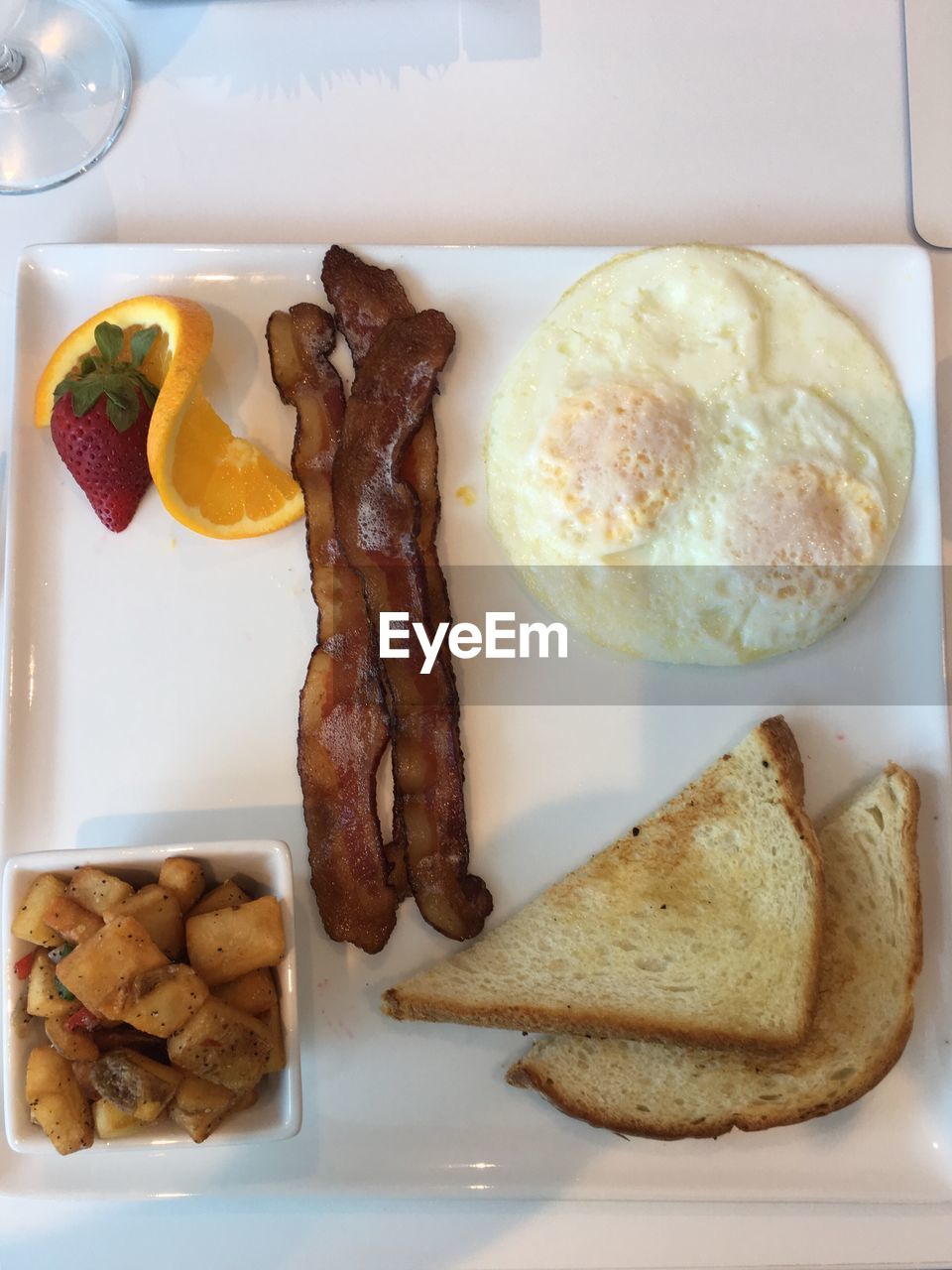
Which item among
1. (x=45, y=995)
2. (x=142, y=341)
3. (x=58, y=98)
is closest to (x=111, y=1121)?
(x=45, y=995)

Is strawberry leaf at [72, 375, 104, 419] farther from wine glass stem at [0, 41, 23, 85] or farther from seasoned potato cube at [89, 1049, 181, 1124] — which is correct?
seasoned potato cube at [89, 1049, 181, 1124]

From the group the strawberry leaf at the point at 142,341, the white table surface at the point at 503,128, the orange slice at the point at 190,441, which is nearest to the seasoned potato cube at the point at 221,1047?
the orange slice at the point at 190,441

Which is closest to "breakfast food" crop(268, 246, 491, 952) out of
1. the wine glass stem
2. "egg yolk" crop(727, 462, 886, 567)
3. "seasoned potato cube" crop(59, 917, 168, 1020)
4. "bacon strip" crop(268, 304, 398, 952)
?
"bacon strip" crop(268, 304, 398, 952)

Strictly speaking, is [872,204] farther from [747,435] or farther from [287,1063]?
[287,1063]

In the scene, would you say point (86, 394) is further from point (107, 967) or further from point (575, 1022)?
point (575, 1022)

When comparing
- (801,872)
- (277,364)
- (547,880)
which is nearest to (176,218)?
(277,364)

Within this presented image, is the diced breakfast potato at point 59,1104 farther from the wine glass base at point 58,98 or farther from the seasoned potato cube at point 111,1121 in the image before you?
the wine glass base at point 58,98
